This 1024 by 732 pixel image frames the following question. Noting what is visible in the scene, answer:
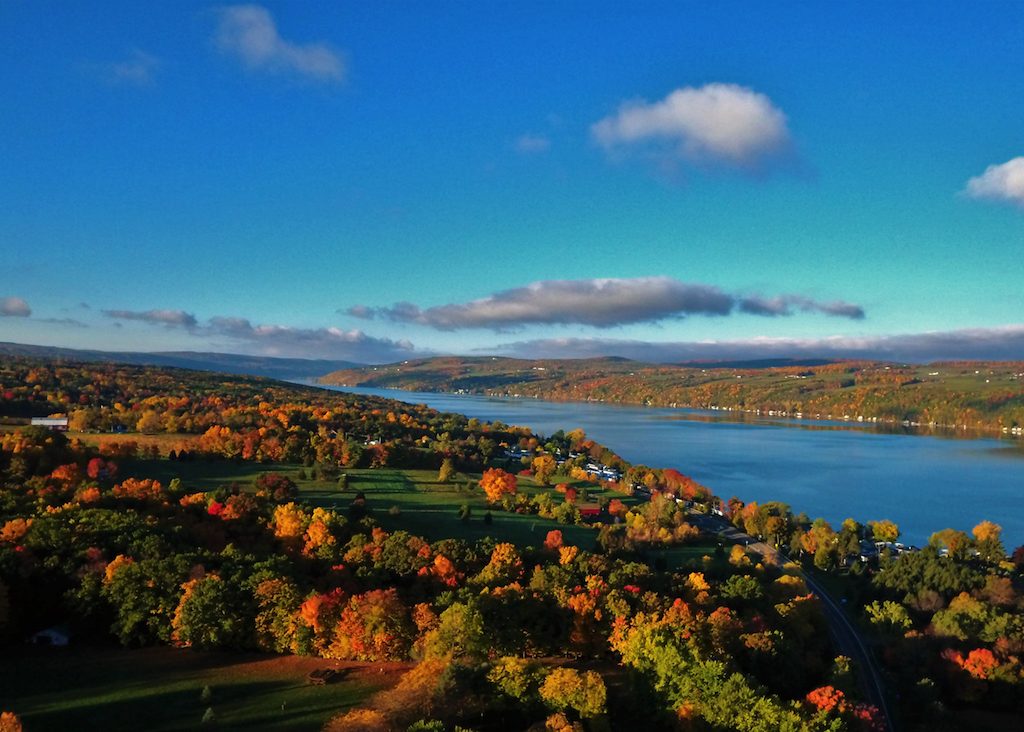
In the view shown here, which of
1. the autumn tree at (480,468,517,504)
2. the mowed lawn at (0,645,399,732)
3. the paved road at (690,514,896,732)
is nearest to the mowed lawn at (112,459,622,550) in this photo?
the autumn tree at (480,468,517,504)

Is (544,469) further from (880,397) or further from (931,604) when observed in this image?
(880,397)

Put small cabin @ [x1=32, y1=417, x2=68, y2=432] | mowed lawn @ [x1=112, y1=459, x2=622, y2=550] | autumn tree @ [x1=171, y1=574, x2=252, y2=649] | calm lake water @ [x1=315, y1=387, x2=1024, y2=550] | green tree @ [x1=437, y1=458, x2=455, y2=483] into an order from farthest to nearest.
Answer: calm lake water @ [x1=315, y1=387, x2=1024, y2=550] → small cabin @ [x1=32, y1=417, x2=68, y2=432] → green tree @ [x1=437, y1=458, x2=455, y2=483] → mowed lawn @ [x1=112, y1=459, x2=622, y2=550] → autumn tree @ [x1=171, y1=574, x2=252, y2=649]

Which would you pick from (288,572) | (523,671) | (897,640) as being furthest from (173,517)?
(897,640)

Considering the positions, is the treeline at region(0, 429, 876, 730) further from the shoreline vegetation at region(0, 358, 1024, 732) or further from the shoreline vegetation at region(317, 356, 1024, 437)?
the shoreline vegetation at region(317, 356, 1024, 437)

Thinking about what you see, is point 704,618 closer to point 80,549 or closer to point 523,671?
point 523,671

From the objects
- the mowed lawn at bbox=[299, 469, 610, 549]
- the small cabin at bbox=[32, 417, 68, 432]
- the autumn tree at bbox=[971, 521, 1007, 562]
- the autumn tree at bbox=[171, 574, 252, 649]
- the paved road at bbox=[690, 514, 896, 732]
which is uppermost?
the small cabin at bbox=[32, 417, 68, 432]

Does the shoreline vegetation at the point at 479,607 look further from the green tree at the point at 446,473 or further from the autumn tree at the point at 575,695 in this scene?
the green tree at the point at 446,473

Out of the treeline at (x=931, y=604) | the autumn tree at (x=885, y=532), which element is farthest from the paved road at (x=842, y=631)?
the autumn tree at (x=885, y=532)
